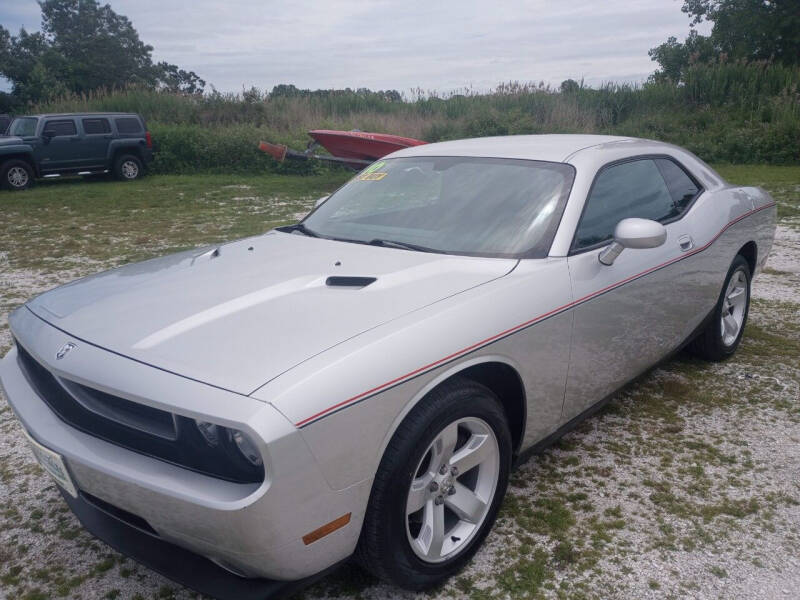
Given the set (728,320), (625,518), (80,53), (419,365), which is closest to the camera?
(419,365)

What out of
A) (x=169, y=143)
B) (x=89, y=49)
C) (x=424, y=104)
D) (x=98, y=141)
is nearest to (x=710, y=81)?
(x=424, y=104)

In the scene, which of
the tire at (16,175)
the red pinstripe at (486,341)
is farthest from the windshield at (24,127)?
the red pinstripe at (486,341)

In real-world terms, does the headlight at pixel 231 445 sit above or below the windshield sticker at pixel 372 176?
below

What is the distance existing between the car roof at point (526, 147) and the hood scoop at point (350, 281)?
1.22 m

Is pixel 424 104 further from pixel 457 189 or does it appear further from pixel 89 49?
pixel 89 49

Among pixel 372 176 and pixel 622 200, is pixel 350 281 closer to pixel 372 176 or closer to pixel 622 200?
pixel 372 176

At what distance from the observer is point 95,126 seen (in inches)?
589

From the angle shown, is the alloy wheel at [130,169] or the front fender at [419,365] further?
the alloy wheel at [130,169]

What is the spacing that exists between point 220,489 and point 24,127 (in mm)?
15567

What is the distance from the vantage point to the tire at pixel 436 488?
2008mm

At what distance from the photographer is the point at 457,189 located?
126 inches

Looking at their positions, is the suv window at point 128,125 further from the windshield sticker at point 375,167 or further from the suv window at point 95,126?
the windshield sticker at point 375,167

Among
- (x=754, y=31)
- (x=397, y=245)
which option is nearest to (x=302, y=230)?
(x=397, y=245)

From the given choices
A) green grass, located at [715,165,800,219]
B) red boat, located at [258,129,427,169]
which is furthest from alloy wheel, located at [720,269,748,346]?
red boat, located at [258,129,427,169]
